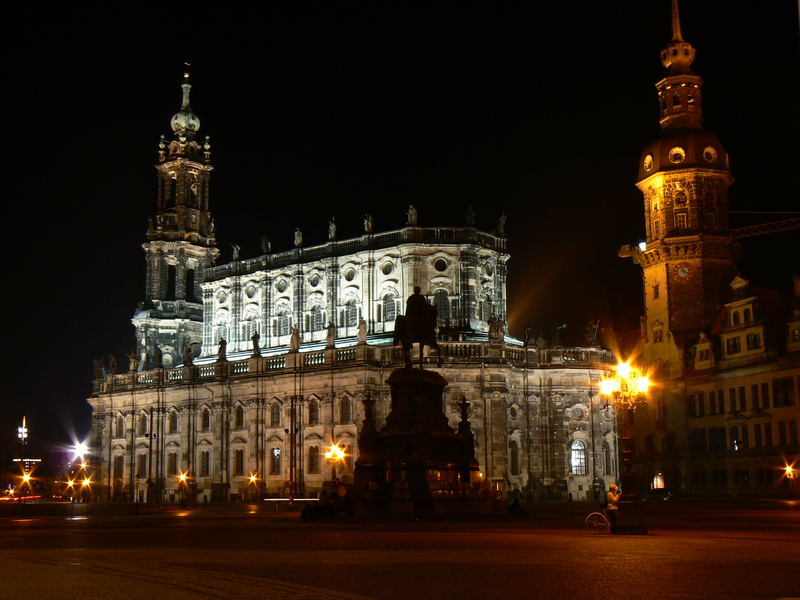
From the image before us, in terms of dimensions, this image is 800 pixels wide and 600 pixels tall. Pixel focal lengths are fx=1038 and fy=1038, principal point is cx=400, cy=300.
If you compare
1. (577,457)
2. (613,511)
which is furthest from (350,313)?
(613,511)

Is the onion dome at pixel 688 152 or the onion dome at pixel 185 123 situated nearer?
the onion dome at pixel 688 152

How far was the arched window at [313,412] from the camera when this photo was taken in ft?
270

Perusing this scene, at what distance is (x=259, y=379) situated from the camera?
282 feet

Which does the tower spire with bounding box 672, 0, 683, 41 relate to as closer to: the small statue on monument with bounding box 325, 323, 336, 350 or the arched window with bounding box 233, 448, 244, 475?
the small statue on monument with bounding box 325, 323, 336, 350

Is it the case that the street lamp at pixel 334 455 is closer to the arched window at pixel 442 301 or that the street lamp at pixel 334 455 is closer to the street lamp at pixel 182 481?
the arched window at pixel 442 301

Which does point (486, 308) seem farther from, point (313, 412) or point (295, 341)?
point (313, 412)

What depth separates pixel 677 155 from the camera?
8119 cm

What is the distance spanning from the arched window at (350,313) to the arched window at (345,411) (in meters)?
8.44

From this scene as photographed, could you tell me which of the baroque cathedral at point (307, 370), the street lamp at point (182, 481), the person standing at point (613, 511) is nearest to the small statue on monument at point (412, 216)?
the baroque cathedral at point (307, 370)

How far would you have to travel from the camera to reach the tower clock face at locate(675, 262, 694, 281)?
265ft

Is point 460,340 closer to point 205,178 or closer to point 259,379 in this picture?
point 259,379

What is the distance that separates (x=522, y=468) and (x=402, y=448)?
3933 cm

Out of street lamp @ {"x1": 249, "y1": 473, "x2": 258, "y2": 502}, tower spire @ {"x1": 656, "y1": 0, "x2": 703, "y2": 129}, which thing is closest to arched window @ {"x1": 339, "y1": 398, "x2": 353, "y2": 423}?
street lamp @ {"x1": 249, "y1": 473, "x2": 258, "y2": 502}

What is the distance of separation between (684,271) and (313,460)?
1281 inches
